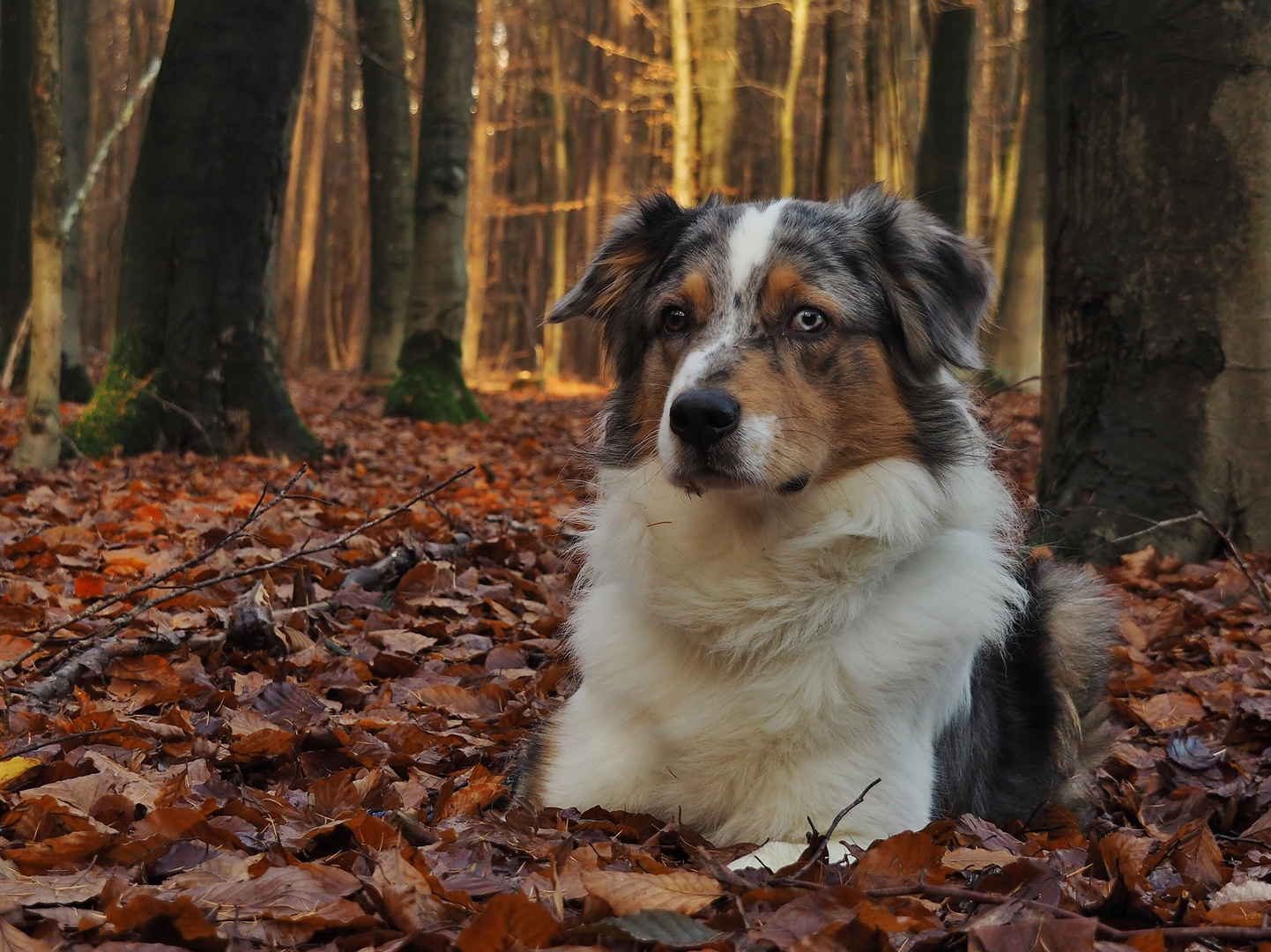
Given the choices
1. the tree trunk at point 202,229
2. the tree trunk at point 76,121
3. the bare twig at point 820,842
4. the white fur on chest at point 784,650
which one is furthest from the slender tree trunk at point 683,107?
Answer: the bare twig at point 820,842

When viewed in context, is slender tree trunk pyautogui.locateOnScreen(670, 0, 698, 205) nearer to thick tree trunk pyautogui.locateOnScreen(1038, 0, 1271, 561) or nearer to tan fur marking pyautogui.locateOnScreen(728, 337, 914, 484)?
thick tree trunk pyautogui.locateOnScreen(1038, 0, 1271, 561)

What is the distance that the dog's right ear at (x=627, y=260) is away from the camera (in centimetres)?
393

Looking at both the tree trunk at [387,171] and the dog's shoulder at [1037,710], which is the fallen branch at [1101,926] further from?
the tree trunk at [387,171]

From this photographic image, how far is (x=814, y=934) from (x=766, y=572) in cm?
121

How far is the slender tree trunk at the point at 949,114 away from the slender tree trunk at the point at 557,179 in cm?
1418

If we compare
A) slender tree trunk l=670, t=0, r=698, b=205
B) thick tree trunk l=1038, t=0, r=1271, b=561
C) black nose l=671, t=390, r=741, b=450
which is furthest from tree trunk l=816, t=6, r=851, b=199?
black nose l=671, t=390, r=741, b=450

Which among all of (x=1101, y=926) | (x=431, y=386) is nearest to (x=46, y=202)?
(x=1101, y=926)

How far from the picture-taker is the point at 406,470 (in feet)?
31.2

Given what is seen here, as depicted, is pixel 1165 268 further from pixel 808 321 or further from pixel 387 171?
pixel 387 171

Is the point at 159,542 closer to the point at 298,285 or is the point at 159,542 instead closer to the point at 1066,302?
the point at 1066,302

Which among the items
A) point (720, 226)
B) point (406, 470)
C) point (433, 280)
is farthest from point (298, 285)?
point (720, 226)

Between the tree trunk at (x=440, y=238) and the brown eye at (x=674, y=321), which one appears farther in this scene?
the tree trunk at (x=440, y=238)

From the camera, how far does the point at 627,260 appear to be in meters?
4.02

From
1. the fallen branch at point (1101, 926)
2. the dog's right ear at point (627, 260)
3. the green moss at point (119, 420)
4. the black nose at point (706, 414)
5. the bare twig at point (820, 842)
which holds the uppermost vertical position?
the dog's right ear at point (627, 260)
